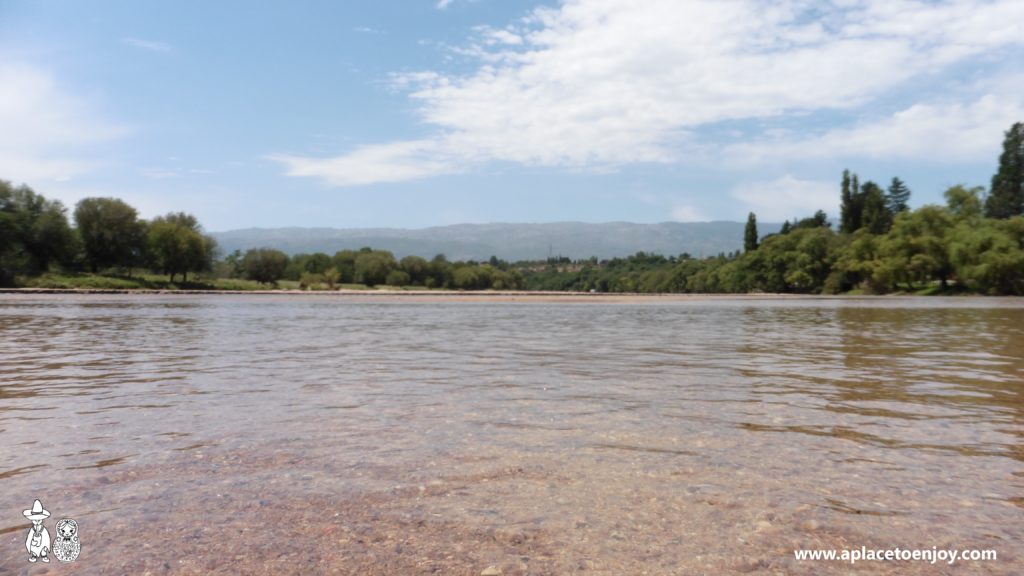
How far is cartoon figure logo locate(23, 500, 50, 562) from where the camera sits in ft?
13.3

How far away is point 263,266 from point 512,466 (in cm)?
12892

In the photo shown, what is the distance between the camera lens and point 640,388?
10.5 metres

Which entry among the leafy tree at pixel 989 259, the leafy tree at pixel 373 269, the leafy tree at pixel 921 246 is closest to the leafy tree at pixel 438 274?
the leafy tree at pixel 373 269

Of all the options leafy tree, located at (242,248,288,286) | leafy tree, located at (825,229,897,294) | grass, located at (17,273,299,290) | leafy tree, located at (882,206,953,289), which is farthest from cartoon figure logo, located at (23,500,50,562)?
leafy tree, located at (242,248,288,286)

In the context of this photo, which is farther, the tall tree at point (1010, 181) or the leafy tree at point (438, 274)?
the leafy tree at point (438, 274)

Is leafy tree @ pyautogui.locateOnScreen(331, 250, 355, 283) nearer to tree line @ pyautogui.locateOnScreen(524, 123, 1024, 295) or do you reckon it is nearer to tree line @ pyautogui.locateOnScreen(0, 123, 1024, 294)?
tree line @ pyautogui.locateOnScreen(0, 123, 1024, 294)

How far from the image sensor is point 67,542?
4203mm

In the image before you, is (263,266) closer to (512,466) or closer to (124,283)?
(124,283)

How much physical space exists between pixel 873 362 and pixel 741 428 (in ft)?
27.3

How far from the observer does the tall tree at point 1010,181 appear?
398 ft

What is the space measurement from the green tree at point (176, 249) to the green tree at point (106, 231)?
9.39ft

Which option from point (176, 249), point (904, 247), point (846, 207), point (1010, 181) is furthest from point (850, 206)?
point (176, 249)

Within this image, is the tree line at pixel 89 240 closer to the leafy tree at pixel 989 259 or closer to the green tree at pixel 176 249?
the green tree at pixel 176 249

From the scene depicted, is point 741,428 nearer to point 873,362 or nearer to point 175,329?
point 873,362
